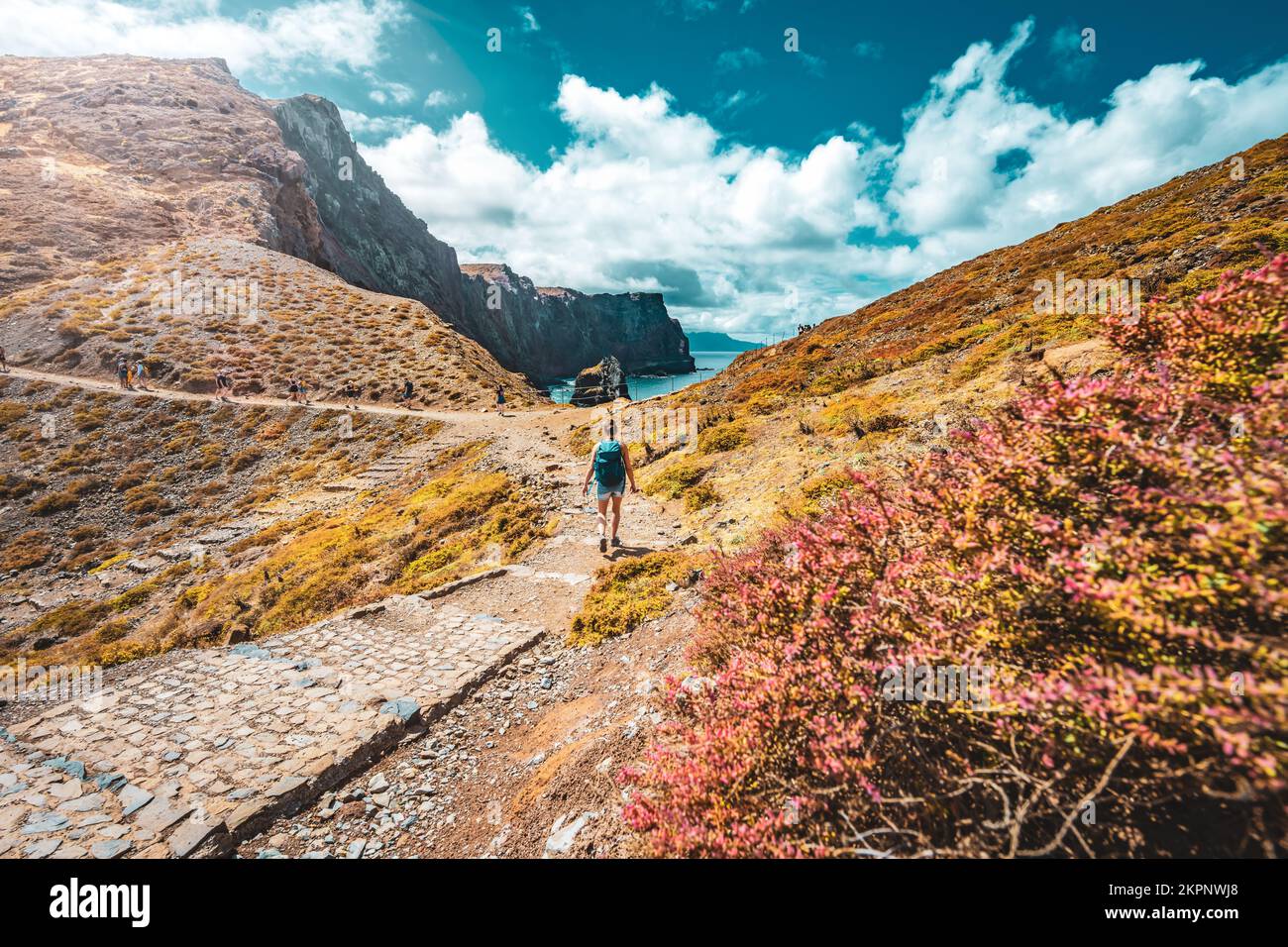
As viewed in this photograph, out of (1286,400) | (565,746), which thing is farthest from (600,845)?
(1286,400)

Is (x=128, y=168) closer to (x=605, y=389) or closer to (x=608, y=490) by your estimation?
(x=605, y=389)

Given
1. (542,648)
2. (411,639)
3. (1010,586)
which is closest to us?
(1010,586)

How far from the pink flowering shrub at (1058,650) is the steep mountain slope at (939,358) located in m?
1.38

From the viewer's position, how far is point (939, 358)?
56.0 ft

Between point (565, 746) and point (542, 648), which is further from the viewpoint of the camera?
point (542, 648)

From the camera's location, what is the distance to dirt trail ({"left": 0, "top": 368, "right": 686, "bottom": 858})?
15.4ft

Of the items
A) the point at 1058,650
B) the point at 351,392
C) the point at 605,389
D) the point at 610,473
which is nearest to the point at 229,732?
the point at 610,473

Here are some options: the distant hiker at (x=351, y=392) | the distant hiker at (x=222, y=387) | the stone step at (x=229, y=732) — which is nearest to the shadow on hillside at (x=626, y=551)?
the stone step at (x=229, y=732)

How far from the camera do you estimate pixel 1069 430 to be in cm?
345

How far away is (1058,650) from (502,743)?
19.2ft
